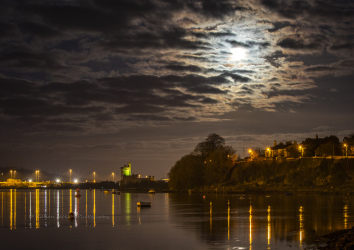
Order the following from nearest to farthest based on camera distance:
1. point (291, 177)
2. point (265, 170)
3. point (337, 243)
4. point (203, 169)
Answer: point (337, 243) < point (291, 177) < point (265, 170) < point (203, 169)

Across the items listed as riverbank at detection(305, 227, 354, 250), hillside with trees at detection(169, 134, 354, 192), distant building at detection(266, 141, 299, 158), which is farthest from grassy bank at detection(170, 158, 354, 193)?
riverbank at detection(305, 227, 354, 250)

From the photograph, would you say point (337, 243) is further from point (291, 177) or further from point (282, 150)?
point (282, 150)

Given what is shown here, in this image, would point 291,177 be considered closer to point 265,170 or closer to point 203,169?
point 265,170

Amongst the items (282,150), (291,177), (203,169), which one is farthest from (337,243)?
(282,150)

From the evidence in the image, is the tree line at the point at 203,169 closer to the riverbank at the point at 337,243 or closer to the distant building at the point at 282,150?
the distant building at the point at 282,150

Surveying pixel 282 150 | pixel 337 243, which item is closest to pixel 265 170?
pixel 282 150

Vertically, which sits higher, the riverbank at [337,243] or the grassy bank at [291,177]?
the riverbank at [337,243]

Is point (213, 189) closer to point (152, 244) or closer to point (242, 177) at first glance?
point (242, 177)

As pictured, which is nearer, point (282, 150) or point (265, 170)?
point (265, 170)

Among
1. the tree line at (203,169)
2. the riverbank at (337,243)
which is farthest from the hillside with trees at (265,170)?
the riverbank at (337,243)

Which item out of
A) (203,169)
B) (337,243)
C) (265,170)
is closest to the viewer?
(337,243)

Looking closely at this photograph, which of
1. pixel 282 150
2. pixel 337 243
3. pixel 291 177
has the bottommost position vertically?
pixel 291 177

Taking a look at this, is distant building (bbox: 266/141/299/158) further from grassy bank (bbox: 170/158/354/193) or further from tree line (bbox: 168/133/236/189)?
tree line (bbox: 168/133/236/189)

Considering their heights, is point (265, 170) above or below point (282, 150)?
below
